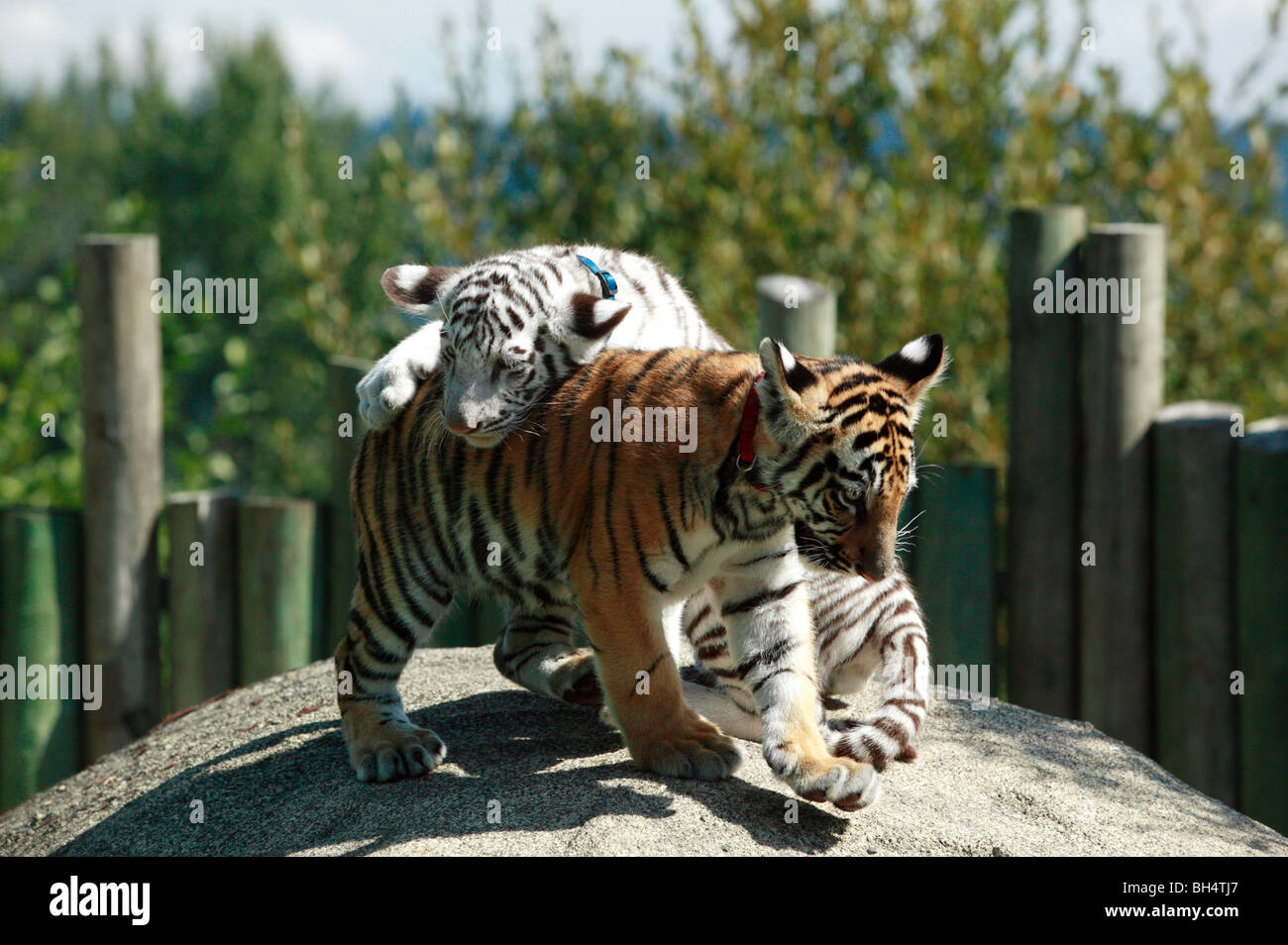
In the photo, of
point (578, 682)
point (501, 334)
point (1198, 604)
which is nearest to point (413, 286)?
point (501, 334)

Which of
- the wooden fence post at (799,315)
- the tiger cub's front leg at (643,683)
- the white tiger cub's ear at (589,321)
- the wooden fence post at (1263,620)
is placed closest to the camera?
the tiger cub's front leg at (643,683)

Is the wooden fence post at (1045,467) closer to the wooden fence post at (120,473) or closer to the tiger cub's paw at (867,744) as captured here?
the tiger cub's paw at (867,744)

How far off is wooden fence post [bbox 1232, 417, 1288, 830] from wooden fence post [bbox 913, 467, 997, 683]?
95 centimetres

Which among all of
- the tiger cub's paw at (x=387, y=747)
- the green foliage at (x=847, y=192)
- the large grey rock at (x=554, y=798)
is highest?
the green foliage at (x=847, y=192)

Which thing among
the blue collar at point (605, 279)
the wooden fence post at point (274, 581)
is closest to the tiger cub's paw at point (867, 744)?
the blue collar at point (605, 279)

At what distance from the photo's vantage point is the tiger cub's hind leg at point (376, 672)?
145 inches

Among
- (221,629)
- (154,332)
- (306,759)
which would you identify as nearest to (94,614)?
(221,629)

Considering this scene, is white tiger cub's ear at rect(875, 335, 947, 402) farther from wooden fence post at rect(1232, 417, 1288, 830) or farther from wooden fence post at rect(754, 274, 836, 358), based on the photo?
wooden fence post at rect(754, 274, 836, 358)

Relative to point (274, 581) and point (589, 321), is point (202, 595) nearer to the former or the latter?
point (274, 581)

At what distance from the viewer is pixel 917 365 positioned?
326 centimetres

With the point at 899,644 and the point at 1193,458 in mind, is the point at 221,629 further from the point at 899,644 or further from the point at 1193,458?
the point at 1193,458

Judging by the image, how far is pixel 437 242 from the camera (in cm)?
772

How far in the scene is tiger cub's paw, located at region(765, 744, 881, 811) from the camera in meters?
3.10

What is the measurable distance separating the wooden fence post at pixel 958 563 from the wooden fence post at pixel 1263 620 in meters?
0.95
